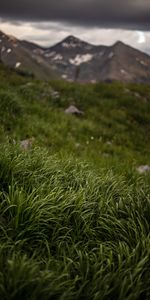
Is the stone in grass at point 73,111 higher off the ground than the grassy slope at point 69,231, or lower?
lower

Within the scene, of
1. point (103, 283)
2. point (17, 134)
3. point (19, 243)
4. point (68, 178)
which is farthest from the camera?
point (17, 134)

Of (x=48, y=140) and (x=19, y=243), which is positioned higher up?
(x=19, y=243)

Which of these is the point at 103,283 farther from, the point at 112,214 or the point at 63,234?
the point at 112,214

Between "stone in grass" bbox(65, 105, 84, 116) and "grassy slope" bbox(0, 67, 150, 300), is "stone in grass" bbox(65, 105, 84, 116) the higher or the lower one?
the lower one

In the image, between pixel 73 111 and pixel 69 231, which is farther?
pixel 73 111

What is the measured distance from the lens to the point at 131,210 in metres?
6.33

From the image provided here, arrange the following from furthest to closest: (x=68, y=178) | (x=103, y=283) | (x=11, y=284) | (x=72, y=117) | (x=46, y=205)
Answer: (x=72, y=117)
(x=68, y=178)
(x=46, y=205)
(x=103, y=283)
(x=11, y=284)

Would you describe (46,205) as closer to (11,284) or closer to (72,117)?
(11,284)

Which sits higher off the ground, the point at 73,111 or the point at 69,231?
the point at 69,231

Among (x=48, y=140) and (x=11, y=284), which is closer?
(x=11, y=284)

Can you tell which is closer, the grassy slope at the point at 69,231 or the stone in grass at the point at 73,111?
the grassy slope at the point at 69,231

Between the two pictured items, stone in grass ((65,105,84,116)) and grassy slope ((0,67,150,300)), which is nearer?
grassy slope ((0,67,150,300))

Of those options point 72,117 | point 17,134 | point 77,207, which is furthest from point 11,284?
point 72,117

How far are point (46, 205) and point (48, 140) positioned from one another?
7.38 metres
